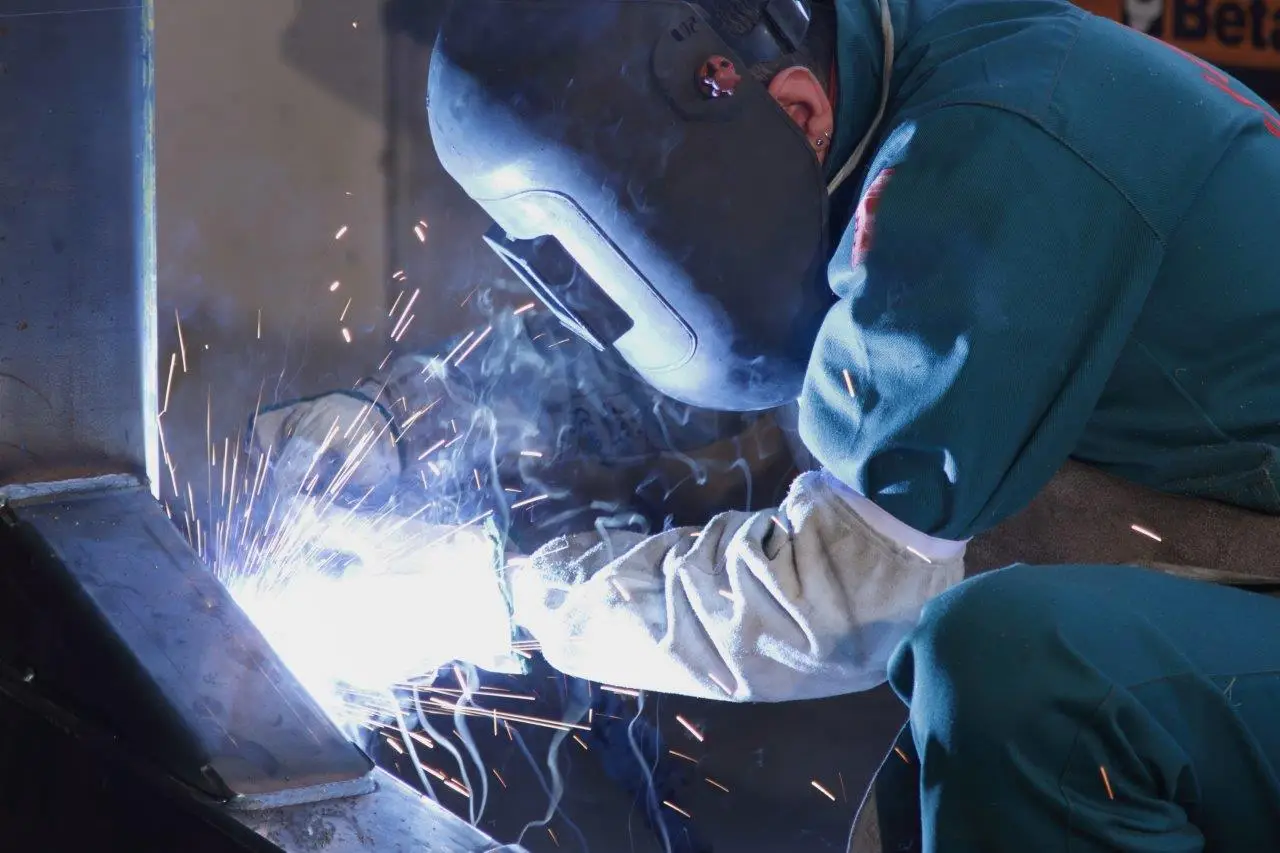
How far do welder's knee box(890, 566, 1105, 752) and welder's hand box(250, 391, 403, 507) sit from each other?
3.51 ft

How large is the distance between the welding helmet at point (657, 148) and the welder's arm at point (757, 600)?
23 centimetres

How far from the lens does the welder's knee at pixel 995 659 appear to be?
110 centimetres

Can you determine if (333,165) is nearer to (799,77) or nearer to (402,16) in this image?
(402,16)

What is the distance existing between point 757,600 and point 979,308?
41cm

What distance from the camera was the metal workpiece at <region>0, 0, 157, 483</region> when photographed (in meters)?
1.35

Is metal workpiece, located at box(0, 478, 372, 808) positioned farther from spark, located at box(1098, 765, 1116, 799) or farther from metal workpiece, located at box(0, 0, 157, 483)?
spark, located at box(1098, 765, 1116, 799)

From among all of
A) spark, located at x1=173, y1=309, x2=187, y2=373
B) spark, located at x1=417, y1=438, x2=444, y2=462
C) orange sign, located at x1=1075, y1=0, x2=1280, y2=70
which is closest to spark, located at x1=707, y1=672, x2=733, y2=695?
spark, located at x1=417, y1=438, x2=444, y2=462

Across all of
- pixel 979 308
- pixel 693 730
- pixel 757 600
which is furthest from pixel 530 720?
pixel 979 308

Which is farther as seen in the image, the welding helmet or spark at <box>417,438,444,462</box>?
spark at <box>417,438,444,462</box>

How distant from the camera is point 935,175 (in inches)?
52.7

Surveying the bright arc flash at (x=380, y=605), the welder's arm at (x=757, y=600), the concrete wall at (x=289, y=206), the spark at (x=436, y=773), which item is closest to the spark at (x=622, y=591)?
the welder's arm at (x=757, y=600)

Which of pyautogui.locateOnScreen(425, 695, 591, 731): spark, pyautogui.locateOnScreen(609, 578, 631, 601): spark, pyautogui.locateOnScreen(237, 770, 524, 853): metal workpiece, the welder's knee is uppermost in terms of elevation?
the welder's knee

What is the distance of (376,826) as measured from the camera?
1.23 metres

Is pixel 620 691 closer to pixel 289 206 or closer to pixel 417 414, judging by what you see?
pixel 417 414
